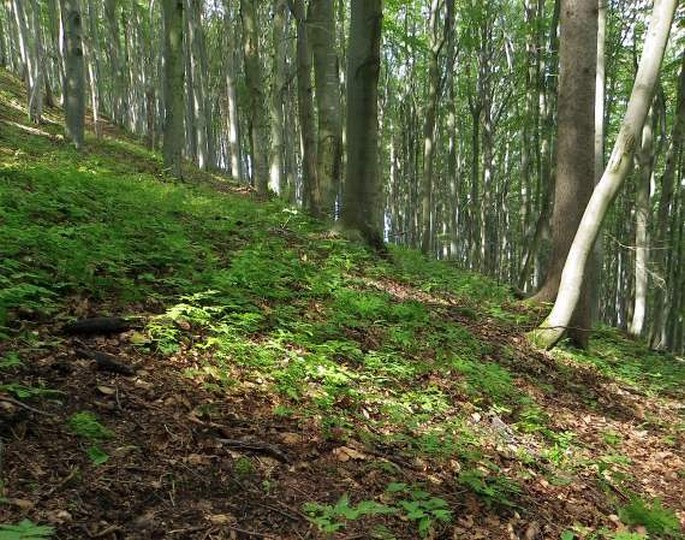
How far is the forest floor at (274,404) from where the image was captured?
2.79m

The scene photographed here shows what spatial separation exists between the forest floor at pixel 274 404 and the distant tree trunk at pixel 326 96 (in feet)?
9.22

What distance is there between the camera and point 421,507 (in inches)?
124

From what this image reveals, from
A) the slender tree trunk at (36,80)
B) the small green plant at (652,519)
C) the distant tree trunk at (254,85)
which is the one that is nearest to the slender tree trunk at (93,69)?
the slender tree trunk at (36,80)

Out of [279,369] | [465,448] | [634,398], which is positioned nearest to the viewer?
[465,448]

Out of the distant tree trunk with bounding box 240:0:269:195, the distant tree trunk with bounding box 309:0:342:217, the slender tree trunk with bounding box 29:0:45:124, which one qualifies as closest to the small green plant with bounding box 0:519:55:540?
the distant tree trunk with bounding box 309:0:342:217

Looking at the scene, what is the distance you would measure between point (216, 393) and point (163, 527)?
1.35 m

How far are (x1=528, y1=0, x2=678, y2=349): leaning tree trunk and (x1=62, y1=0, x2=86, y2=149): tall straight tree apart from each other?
11.3 metres

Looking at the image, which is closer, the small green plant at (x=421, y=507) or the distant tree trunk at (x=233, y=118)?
the small green plant at (x=421, y=507)

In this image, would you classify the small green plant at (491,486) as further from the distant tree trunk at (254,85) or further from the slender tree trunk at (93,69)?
the slender tree trunk at (93,69)

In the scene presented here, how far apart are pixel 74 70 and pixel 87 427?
11.5 metres

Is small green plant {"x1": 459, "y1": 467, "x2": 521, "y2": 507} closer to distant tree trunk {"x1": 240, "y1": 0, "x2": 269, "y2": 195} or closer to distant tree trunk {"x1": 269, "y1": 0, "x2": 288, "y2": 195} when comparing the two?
distant tree trunk {"x1": 240, "y1": 0, "x2": 269, "y2": 195}

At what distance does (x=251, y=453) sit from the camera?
10.7 ft

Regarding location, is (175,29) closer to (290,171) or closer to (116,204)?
(116,204)

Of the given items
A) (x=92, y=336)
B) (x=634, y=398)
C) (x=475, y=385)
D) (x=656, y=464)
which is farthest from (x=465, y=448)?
(x=634, y=398)
